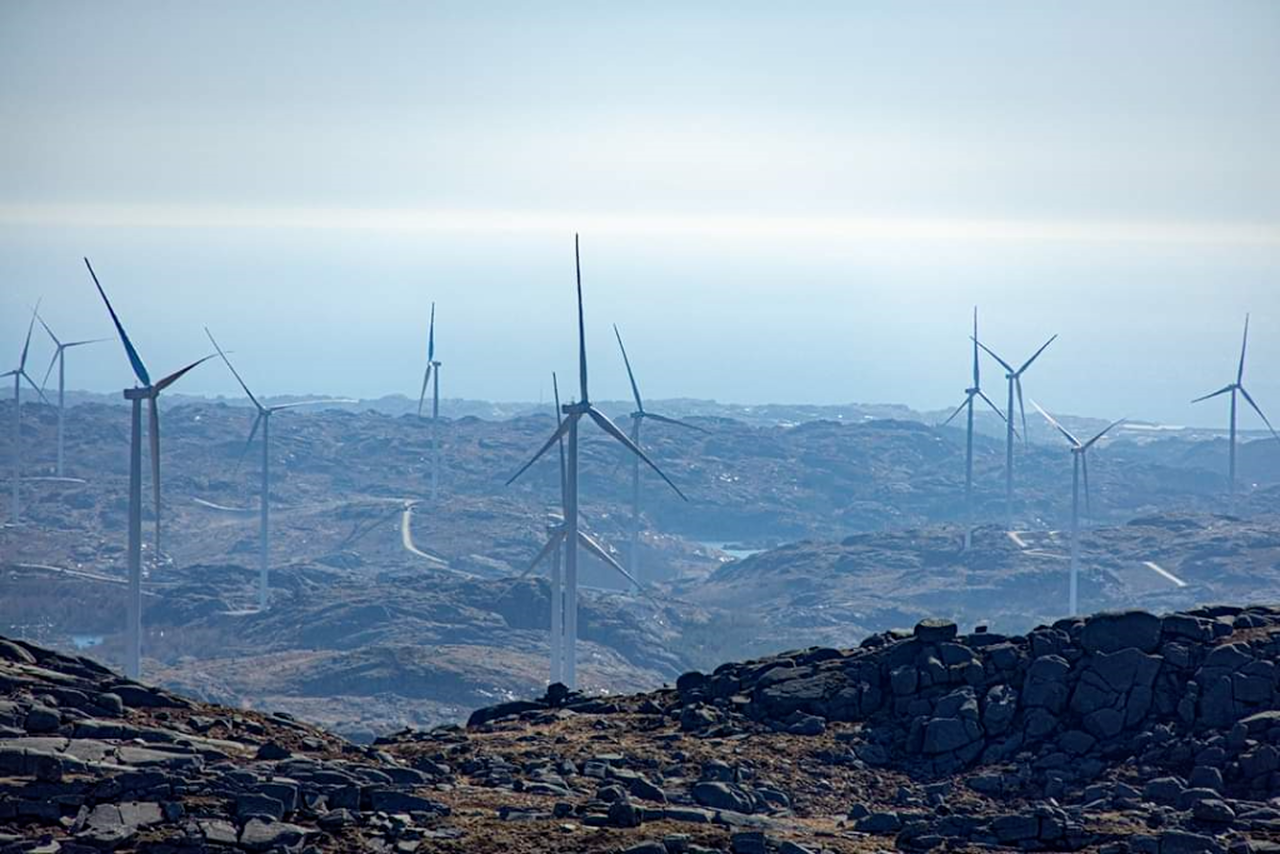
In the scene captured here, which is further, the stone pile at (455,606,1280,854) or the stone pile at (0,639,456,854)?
the stone pile at (455,606,1280,854)

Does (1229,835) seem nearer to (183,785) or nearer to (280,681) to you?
(183,785)

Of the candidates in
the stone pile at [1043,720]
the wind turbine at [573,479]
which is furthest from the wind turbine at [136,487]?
the stone pile at [1043,720]

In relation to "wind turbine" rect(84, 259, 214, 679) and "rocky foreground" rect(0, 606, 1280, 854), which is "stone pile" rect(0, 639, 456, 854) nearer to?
"rocky foreground" rect(0, 606, 1280, 854)

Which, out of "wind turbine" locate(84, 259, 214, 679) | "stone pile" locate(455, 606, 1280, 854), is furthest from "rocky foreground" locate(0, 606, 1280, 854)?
"wind turbine" locate(84, 259, 214, 679)

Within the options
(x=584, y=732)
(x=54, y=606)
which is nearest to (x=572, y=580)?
(x=584, y=732)

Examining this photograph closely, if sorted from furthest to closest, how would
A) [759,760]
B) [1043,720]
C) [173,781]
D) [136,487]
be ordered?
[136,487] < [1043,720] < [759,760] < [173,781]

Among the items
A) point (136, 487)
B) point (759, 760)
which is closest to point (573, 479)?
point (136, 487)

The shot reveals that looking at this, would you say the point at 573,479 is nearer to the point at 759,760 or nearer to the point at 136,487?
the point at 136,487

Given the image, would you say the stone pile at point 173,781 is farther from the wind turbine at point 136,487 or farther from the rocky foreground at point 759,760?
the wind turbine at point 136,487

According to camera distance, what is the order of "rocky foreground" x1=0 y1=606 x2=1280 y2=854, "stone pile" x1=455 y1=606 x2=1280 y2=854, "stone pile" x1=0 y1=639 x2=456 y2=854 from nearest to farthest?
"stone pile" x1=0 y1=639 x2=456 y2=854, "rocky foreground" x1=0 y1=606 x2=1280 y2=854, "stone pile" x1=455 y1=606 x2=1280 y2=854
